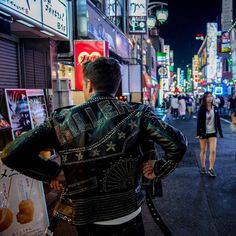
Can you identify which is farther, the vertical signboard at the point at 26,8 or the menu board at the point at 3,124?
the vertical signboard at the point at 26,8

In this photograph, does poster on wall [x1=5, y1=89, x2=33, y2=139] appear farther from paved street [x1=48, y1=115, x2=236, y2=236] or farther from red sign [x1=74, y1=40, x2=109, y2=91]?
red sign [x1=74, y1=40, x2=109, y2=91]

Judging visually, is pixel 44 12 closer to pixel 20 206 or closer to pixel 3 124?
pixel 3 124

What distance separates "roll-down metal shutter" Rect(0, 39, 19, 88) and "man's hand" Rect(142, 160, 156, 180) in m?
5.09

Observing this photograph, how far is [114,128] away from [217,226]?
3.68 meters

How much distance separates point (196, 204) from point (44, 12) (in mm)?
4489

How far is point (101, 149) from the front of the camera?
2.11 metres

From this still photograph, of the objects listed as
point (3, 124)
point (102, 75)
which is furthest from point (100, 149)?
point (3, 124)

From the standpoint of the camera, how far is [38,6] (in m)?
6.88

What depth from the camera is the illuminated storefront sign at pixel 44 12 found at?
5.78m

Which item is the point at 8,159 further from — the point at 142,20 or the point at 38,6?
the point at 142,20

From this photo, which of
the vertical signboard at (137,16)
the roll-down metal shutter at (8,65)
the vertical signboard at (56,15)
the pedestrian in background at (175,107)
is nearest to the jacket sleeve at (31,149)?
the roll-down metal shutter at (8,65)

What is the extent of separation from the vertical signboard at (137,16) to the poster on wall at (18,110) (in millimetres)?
15084

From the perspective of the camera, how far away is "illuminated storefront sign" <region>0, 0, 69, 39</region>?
578 centimetres

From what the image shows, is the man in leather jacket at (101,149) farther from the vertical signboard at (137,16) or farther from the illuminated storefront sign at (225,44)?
the illuminated storefront sign at (225,44)
